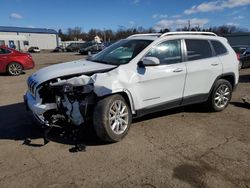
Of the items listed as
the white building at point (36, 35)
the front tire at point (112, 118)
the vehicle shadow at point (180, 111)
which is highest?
the white building at point (36, 35)

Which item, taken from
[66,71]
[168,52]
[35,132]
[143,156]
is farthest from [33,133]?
[168,52]

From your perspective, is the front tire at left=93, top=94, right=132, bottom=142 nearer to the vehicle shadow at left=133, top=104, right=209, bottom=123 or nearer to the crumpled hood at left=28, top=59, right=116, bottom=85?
the crumpled hood at left=28, top=59, right=116, bottom=85

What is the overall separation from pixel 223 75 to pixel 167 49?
68.2 inches

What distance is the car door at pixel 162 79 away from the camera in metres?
5.14

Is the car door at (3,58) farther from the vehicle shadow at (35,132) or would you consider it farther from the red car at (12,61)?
the vehicle shadow at (35,132)

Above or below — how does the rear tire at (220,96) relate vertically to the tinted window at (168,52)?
below

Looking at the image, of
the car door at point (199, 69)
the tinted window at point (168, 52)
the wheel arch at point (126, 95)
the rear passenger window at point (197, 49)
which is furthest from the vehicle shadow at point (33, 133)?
the rear passenger window at point (197, 49)

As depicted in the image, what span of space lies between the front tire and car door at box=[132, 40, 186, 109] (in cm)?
31

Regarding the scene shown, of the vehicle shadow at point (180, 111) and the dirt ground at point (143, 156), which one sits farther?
the vehicle shadow at point (180, 111)

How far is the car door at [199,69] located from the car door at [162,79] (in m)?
0.21

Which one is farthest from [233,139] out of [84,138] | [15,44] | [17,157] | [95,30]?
[95,30]

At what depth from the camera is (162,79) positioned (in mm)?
5395

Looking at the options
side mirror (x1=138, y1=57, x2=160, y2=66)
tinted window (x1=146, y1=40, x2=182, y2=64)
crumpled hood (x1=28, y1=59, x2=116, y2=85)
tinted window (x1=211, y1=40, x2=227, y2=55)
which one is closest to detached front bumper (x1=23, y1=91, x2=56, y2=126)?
crumpled hood (x1=28, y1=59, x2=116, y2=85)

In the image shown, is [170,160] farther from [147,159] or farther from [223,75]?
[223,75]
